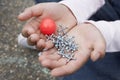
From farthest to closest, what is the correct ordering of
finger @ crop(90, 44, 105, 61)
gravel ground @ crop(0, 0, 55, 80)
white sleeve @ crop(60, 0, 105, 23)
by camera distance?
gravel ground @ crop(0, 0, 55, 80), white sleeve @ crop(60, 0, 105, 23), finger @ crop(90, 44, 105, 61)

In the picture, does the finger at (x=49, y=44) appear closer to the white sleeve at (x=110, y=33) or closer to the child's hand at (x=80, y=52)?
the child's hand at (x=80, y=52)

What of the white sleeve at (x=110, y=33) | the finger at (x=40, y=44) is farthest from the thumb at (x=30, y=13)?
the white sleeve at (x=110, y=33)

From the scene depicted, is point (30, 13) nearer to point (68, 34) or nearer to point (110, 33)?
point (68, 34)

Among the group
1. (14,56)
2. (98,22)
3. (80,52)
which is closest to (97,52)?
(80,52)

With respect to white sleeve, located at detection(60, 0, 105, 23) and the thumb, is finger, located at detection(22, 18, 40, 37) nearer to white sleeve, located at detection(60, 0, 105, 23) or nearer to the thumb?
the thumb

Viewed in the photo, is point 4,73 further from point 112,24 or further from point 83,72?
point 112,24

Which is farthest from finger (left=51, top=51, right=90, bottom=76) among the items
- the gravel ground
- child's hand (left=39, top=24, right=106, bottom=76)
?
the gravel ground
